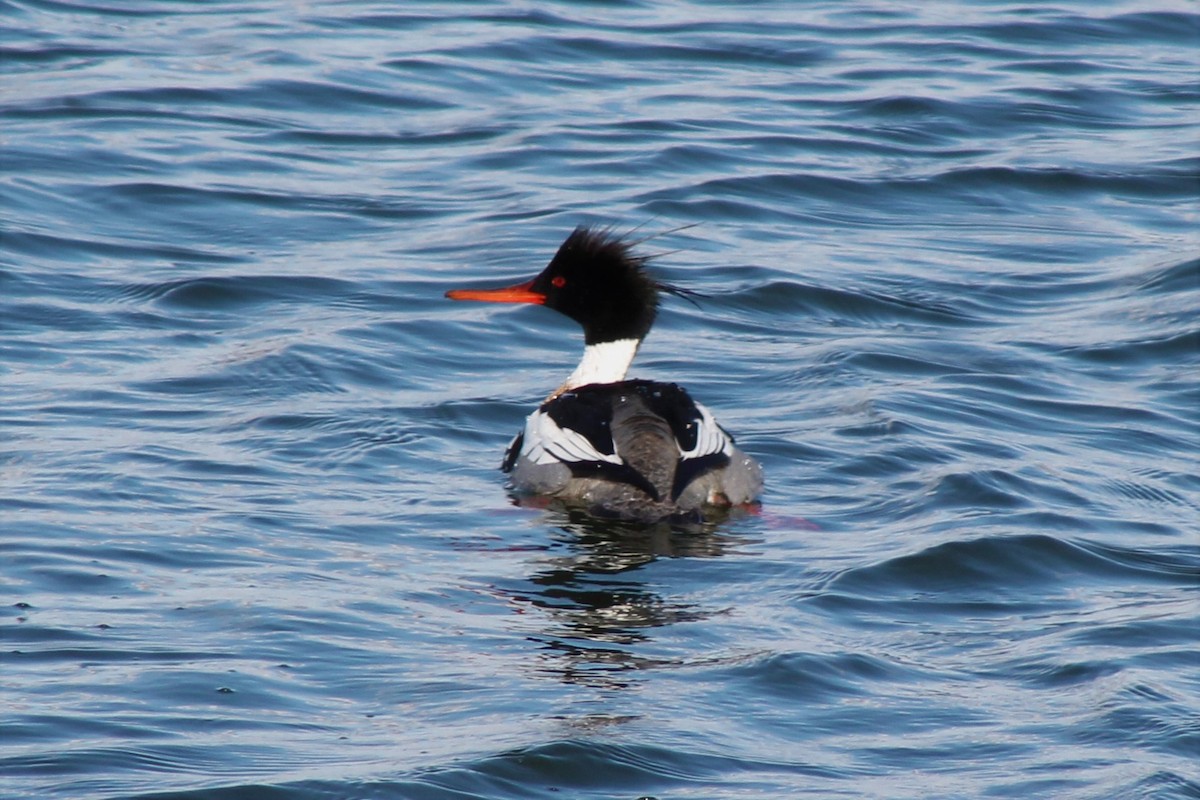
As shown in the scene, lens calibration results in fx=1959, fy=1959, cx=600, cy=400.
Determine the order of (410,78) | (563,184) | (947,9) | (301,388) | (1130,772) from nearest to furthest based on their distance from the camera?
(1130,772), (301,388), (563,184), (410,78), (947,9)

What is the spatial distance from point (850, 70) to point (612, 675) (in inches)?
413

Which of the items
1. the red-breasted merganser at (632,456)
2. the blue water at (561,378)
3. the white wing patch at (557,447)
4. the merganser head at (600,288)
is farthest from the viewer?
the merganser head at (600,288)

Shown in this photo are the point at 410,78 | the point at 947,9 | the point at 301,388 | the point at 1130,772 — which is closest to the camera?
the point at 1130,772

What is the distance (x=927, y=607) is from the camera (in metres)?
6.07

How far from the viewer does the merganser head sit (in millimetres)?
8180

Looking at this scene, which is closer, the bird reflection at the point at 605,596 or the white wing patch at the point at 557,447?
the bird reflection at the point at 605,596

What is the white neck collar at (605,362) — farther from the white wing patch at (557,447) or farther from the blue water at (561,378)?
the white wing patch at (557,447)

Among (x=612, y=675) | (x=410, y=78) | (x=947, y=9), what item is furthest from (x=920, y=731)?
(x=947, y=9)

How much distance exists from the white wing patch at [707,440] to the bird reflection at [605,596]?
268 millimetres

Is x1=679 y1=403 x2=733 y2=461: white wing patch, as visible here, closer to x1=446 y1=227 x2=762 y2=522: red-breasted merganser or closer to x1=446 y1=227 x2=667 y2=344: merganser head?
x1=446 y1=227 x2=762 y2=522: red-breasted merganser

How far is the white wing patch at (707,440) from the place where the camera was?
23.4 ft

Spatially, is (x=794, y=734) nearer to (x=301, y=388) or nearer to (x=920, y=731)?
(x=920, y=731)

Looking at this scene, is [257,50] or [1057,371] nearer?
[1057,371]

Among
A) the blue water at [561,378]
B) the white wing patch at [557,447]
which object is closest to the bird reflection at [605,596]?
the blue water at [561,378]
